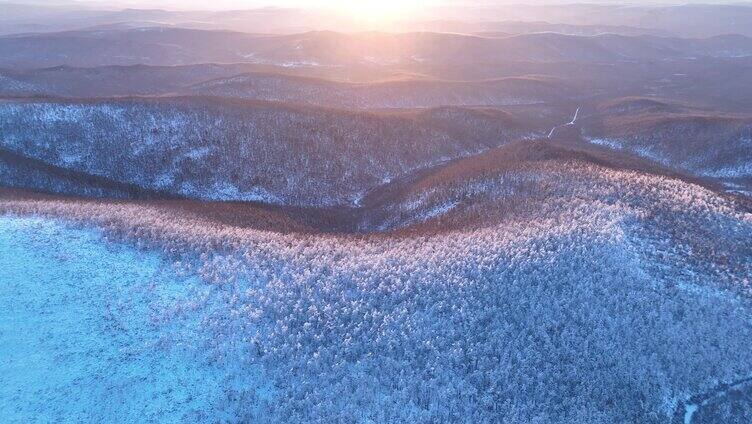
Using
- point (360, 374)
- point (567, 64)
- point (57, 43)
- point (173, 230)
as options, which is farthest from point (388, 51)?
point (360, 374)

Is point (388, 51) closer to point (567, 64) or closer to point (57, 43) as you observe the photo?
point (567, 64)

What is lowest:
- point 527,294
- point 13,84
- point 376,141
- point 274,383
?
point 274,383

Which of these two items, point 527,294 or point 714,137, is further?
point 714,137

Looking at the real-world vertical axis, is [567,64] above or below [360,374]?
above

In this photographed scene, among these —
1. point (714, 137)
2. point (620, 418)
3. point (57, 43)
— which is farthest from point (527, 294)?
point (57, 43)

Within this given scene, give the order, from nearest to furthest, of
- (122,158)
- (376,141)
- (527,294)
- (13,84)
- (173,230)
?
1. (527,294)
2. (173,230)
3. (122,158)
4. (376,141)
5. (13,84)

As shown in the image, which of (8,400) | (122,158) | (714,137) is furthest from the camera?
(714,137)

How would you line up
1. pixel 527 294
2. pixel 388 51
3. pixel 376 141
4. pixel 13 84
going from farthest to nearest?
pixel 388 51 < pixel 13 84 < pixel 376 141 < pixel 527 294

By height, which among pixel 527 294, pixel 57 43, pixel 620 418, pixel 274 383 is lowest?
pixel 620 418

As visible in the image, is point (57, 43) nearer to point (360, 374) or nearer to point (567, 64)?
point (567, 64)
